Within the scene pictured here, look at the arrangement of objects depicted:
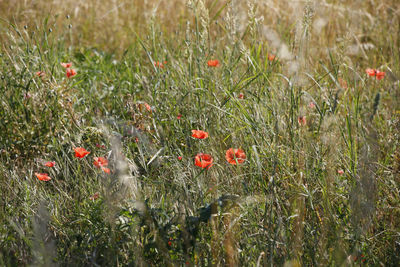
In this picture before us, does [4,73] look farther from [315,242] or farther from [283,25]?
[283,25]

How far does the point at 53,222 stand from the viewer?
1491 mm

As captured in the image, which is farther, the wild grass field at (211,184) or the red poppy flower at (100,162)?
the red poppy flower at (100,162)

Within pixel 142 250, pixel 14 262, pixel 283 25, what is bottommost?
pixel 14 262

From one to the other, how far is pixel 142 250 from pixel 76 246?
0.85 feet

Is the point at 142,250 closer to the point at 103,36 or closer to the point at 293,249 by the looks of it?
the point at 293,249

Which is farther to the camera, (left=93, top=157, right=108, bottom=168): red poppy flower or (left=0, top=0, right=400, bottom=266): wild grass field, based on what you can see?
(left=93, top=157, right=108, bottom=168): red poppy flower

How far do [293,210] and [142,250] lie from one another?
20.9 inches

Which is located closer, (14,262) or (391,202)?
(14,262)

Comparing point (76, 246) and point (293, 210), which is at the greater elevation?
point (293, 210)

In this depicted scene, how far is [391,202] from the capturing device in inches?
64.3

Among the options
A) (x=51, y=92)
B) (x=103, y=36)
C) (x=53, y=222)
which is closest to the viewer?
(x=53, y=222)

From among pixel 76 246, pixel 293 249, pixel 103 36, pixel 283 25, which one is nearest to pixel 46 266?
pixel 76 246

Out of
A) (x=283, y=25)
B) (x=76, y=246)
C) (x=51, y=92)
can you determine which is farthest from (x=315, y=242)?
(x=283, y=25)

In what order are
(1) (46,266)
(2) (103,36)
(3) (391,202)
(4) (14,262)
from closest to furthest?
(1) (46,266)
(4) (14,262)
(3) (391,202)
(2) (103,36)
